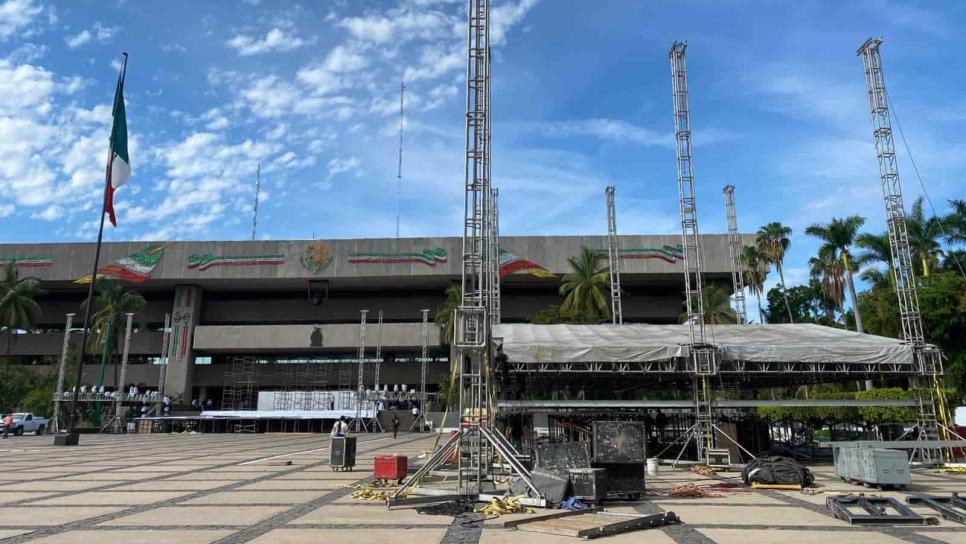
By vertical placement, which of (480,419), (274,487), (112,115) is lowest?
(274,487)

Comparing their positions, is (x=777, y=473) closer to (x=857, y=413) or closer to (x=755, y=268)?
(x=857, y=413)

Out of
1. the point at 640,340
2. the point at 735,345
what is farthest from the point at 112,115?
the point at 735,345

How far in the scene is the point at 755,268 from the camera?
58688mm

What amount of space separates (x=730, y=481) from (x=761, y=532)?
283 inches

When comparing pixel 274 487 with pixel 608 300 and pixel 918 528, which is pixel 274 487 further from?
pixel 608 300

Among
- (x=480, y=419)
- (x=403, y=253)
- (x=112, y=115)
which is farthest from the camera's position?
(x=403, y=253)

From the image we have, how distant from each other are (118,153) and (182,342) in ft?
134

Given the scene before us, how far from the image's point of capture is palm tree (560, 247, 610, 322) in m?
54.3

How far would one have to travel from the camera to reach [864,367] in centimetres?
2244

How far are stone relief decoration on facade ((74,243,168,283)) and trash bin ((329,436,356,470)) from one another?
190 feet

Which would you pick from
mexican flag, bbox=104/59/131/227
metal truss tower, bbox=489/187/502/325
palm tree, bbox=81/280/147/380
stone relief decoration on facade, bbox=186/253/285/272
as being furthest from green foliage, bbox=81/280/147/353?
metal truss tower, bbox=489/187/502/325

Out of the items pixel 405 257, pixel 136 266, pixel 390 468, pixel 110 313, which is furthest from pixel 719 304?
pixel 136 266

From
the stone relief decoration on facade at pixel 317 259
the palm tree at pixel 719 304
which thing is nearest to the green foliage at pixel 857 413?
the palm tree at pixel 719 304

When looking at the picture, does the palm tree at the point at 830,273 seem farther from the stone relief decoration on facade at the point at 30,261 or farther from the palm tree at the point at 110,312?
the stone relief decoration on facade at the point at 30,261
